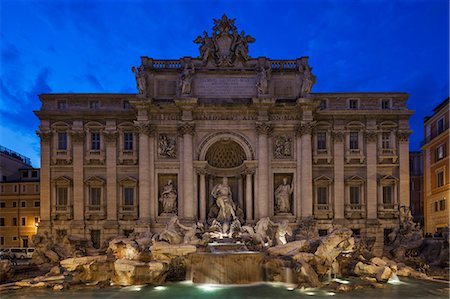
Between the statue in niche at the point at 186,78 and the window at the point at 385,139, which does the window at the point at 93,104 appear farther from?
the window at the point at 385,139

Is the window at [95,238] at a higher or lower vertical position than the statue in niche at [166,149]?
lower

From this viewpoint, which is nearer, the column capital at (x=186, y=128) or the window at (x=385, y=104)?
the column capital at (x=186, y=128)

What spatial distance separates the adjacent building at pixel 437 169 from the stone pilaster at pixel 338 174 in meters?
11.4

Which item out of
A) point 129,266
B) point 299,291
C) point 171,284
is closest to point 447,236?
point 299,291

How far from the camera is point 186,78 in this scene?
28.9m

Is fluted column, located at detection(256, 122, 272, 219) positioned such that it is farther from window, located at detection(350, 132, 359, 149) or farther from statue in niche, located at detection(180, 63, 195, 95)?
window, located at detection(350, 132, 359, 149)

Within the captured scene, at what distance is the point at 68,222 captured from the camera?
29562 millimetres

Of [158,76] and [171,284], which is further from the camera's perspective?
[158,76]

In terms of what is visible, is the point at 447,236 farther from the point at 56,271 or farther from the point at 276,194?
the point at 56,271

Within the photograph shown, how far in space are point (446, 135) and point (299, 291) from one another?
24.2 meters

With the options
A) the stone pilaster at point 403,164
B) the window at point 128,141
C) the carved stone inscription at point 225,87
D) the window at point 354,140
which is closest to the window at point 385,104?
the stone pilaster at point 403,164

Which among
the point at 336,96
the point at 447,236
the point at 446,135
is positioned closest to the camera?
the point at 447,236

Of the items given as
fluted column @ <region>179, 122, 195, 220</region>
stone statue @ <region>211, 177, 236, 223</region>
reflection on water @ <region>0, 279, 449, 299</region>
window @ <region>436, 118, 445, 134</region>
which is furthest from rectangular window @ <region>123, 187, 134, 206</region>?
window @ <region>436, 118, 445, 134</region>

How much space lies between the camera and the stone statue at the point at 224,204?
1097 inches
